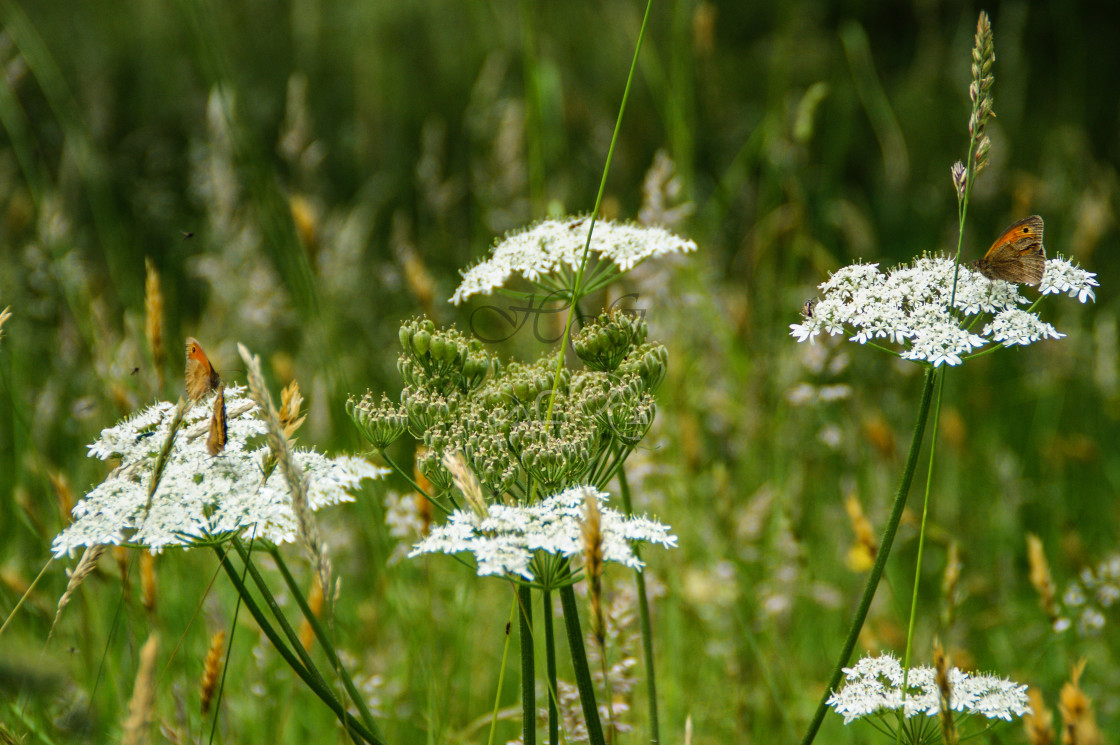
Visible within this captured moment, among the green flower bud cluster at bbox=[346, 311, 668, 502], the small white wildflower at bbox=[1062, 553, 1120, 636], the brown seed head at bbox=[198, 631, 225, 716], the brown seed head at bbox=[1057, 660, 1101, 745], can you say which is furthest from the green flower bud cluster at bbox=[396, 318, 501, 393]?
the small white wildflower at bbox=[1062, 553, 1120, 636]

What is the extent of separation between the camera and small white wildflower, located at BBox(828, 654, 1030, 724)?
5.49ft

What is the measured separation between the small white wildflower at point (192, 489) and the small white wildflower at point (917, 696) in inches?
46.5

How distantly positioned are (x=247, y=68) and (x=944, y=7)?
712 cm

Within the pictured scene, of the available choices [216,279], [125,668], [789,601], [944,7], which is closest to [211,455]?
[125,668]

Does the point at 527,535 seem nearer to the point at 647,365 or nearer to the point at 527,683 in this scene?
the point at 527,683

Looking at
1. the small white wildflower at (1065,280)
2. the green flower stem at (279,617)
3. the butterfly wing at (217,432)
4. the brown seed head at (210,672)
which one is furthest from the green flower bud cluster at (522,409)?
the small white wildflower at (1065,280)

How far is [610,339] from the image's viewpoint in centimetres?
214

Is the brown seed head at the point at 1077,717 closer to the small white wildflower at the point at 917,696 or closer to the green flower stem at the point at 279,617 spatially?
the small white wildflower at the point at 917,696

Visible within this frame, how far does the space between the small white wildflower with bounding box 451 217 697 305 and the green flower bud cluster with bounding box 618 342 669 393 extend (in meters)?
0.27

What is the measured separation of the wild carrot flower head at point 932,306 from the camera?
5.65 feet

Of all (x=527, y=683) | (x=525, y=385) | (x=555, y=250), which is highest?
(x=555, y=250)

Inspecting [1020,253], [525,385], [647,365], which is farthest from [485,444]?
[1020,253]

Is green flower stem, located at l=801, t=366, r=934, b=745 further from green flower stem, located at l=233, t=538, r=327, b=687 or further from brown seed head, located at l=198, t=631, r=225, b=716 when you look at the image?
brown seed head, located at l=198, t=631, r=225, b=716

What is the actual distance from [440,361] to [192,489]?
26.0 inches
